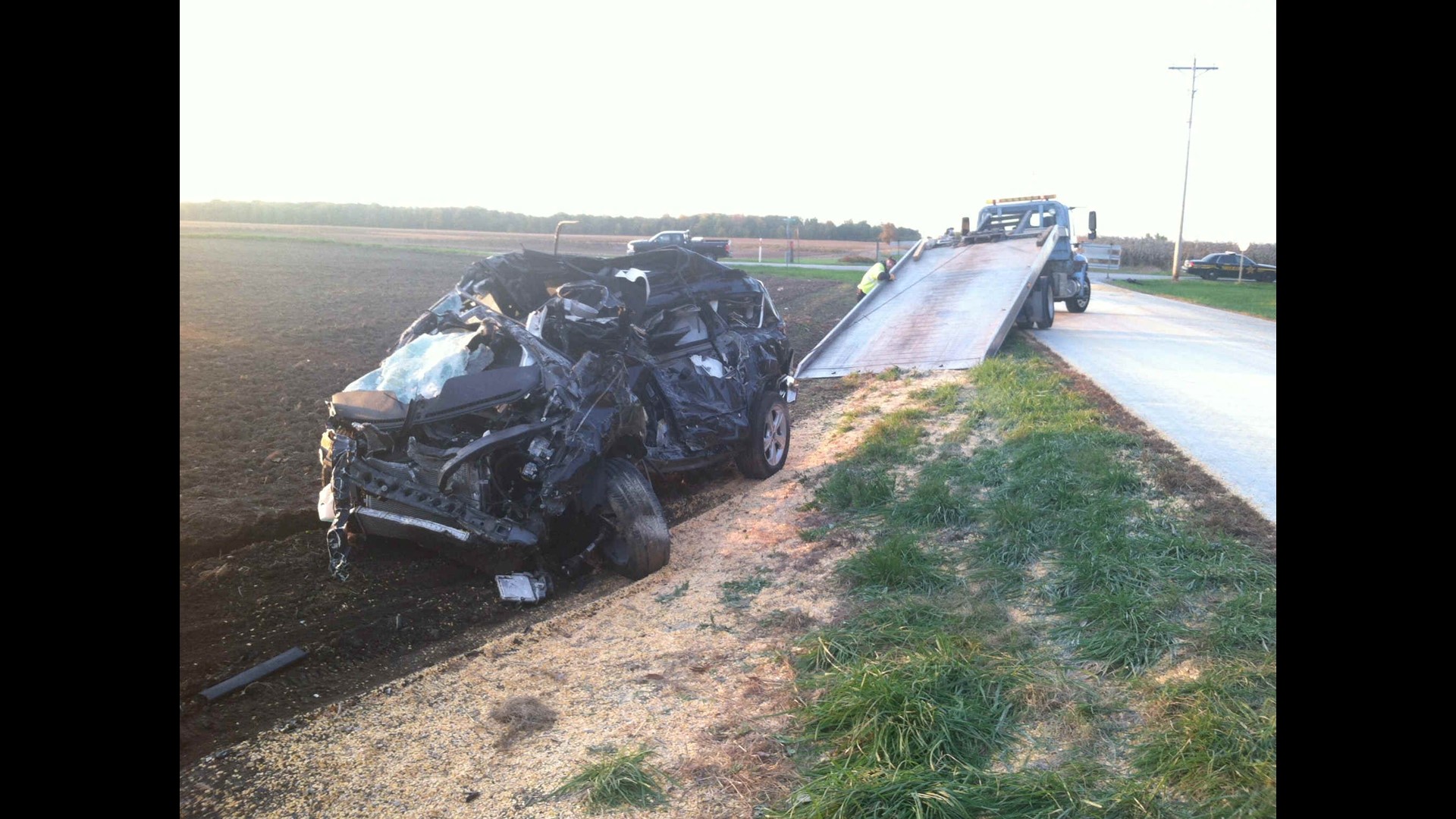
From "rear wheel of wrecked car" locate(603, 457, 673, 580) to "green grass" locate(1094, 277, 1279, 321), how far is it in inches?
852

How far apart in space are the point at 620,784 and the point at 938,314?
1327cm

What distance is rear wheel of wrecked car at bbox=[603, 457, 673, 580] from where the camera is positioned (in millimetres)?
5777

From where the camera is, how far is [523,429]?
5387 mm

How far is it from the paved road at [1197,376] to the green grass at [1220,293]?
11.3 ft

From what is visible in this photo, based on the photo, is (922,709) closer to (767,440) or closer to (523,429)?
(523,429)

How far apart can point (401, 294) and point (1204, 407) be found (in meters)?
18.7

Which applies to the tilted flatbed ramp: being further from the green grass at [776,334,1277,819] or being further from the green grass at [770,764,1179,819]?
the green grass at [770,764,1179,819]

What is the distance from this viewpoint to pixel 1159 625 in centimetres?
443

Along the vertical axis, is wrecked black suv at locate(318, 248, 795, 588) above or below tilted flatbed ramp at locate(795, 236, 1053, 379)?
below

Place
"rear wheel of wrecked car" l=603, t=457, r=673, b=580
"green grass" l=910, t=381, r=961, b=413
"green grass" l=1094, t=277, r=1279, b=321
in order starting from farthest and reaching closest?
"green grass" l=1094, t=277, r=1279, b=321 < "green grass" l=910, t=381, r=961, b=413 < "rear wheel of wrecked car" l=603, t=457, r=673, b=580

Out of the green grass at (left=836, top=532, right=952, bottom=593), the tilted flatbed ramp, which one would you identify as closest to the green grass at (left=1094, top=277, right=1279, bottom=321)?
the tilted flatbed ramp

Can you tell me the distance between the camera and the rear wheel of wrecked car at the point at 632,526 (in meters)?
5.78

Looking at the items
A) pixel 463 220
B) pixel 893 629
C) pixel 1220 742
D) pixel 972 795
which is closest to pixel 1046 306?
pixel 893 629

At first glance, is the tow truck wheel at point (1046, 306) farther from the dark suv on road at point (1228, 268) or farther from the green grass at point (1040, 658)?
the dark suv on road at point (1228, 268)
